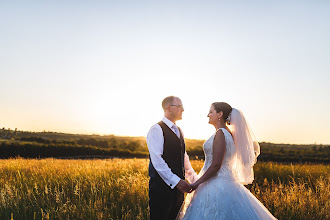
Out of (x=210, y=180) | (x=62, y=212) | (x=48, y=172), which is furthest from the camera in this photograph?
(x=48, y=172)

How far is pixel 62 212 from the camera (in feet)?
16.4

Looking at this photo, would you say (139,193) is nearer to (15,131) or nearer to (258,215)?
(258,215)

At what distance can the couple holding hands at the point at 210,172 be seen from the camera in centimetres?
371

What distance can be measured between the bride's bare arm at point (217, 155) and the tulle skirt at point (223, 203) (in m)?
0.11

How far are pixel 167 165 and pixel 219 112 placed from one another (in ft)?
3.49

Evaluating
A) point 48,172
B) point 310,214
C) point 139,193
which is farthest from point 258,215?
point 48,172

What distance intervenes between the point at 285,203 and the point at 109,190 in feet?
12.5

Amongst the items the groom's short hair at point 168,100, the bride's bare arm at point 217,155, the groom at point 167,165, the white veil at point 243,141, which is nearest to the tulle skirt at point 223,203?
the bride's bare arm at point 217,155

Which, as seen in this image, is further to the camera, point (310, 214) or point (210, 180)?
point (310, 214)

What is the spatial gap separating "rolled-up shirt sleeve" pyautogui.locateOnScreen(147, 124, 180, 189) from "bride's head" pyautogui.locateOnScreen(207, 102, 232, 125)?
77 cm

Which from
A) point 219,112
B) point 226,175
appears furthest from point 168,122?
point 226,175

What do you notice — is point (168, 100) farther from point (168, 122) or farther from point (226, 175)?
point (226, 175)

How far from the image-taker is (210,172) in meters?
3.89

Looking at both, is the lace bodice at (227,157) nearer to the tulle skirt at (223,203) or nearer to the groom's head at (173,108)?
the tulle skirt at (223,203)
